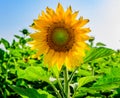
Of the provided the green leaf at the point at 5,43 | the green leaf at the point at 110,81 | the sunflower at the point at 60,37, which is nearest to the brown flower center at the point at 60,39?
the sunflower at the point at 60,37

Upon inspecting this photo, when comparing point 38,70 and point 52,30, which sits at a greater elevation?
point 52,30

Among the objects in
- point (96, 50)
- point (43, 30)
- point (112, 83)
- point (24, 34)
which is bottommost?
point (112, 83)

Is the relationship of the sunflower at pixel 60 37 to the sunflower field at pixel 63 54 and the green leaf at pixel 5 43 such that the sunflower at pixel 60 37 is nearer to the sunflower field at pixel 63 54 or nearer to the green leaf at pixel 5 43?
the sunflower field at pixel 63 54

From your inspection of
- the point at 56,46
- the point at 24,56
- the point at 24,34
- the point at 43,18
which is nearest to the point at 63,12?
the point at 43,18

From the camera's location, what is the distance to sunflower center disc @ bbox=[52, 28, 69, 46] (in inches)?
94.0

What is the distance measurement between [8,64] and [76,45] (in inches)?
94.4

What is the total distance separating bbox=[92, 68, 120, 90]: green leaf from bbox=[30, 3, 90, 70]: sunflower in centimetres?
18

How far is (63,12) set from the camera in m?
2.21

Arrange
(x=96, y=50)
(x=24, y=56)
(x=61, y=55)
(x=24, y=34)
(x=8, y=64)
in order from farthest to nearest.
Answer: (x=24, y=34) < (x=24, y=56) < (x=8, y=64) < (x=61, y=55) < (x=96, y=50)

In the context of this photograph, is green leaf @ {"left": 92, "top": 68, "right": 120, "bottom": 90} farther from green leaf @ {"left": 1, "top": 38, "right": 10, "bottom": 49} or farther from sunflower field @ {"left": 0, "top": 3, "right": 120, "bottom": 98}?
green leaf @ {"left": 1, "top": 38, "right": 10, "bottom": 49}

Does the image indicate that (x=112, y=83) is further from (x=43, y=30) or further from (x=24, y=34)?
(x=24, y=34)

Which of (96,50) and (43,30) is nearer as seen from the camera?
(96,50)

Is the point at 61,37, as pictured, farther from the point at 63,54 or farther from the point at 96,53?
the point at 96,53

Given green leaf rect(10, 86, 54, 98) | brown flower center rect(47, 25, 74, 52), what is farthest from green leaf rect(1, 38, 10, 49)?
green leaf rect(10, 86, 54, 98)
